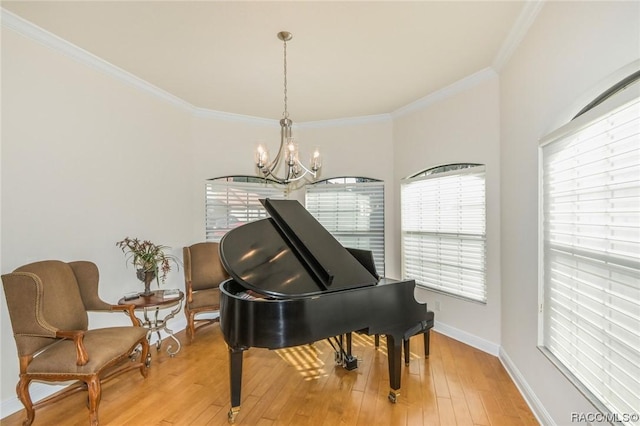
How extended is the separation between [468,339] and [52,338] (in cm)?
399

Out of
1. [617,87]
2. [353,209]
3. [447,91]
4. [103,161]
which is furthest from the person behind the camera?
[353,209]

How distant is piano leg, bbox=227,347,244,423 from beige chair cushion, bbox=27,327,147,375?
0.92m

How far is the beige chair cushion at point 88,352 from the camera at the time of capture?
7.00 feet

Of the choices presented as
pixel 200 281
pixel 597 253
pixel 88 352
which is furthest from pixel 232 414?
pixel 597 253

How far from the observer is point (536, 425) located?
2.15 meters

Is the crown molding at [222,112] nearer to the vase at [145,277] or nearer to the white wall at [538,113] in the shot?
the white wall at [538,113]

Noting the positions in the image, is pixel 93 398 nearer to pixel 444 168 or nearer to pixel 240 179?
pixel 240 179

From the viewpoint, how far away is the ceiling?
226 centimetres

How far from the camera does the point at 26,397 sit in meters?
2.16

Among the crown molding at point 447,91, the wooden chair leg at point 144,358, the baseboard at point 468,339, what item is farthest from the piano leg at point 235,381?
the crown molding at point 447,91

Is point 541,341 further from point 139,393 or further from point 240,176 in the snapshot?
point 240,176

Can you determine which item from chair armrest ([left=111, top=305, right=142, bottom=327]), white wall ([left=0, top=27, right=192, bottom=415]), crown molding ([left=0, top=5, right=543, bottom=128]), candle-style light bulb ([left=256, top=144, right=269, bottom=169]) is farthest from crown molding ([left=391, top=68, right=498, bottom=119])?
chair armrest ([left=111, top=305, right=142, bottom=327])

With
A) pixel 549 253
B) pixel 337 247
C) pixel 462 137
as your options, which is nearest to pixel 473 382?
pixel 549 253

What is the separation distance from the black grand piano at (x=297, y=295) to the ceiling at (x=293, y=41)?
146cm
